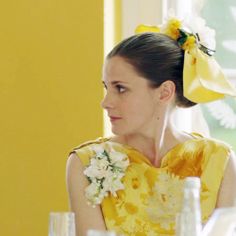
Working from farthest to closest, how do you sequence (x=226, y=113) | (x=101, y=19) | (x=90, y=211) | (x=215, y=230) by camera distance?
(x=226, y=113) < (x=101, y=19) < (x=90, y=211) < (x=215, y=230)

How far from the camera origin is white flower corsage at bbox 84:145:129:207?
6.03ft

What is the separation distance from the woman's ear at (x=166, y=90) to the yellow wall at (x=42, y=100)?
35 centimetres

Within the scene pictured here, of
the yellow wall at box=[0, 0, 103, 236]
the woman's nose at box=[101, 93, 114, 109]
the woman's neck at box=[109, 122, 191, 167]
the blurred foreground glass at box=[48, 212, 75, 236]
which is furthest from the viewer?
the yellow wall at box=[0, 0, 103, 236]

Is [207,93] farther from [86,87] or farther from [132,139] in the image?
[86,87]

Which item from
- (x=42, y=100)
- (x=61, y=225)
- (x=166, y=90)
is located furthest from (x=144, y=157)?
(x=61, y=225)

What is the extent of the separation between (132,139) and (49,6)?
0.54 meters

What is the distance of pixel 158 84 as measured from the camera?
1865mm

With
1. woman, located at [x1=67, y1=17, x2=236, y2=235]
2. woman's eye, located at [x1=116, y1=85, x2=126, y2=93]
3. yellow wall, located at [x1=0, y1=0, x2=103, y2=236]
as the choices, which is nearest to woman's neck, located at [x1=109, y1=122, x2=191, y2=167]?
woman, located at [x1=67, y1=17, x2=236, y2=235]

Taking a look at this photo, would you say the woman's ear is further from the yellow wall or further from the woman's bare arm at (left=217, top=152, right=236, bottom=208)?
the yellow wall

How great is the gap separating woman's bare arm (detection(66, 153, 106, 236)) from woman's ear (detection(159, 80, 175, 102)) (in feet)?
0.86

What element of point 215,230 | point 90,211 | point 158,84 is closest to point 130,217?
point 90,211

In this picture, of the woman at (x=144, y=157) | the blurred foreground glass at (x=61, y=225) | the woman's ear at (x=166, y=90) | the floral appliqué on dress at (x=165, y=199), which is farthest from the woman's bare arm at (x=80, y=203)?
the blurred foreground glass at (x=61, y=225)

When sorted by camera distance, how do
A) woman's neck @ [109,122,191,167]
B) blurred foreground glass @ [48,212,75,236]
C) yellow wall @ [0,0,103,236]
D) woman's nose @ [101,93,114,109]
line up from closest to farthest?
blurred foreground glass @ [48,212,75,236] < woman's nose @ [101,93,114,109] < woman's neck @ [109,122,191,167] < yellow wall @ [0,0,103,236]

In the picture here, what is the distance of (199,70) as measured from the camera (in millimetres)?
1852
